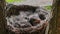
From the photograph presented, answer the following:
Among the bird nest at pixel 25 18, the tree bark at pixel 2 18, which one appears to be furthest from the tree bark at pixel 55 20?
A: the tree bark at pixel 2 18

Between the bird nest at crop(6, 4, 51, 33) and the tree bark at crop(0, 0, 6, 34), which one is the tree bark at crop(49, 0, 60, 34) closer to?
the bird nest at crop(6, 4, 51, 33)

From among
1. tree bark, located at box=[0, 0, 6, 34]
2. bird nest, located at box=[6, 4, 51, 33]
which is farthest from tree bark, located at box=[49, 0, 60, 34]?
tree bark, located at box=[0, 0, 6, 34]

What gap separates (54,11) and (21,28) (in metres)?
0.73

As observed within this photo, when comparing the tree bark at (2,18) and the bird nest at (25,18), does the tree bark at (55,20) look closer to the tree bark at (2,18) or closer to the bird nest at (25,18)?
the bird nest at (25,18)

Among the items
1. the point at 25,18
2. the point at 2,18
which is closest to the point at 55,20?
the point at 2,18

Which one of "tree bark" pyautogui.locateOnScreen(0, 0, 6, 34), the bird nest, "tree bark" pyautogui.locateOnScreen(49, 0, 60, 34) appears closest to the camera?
"tree bark" pyautogui.locateOnScreen(49, 0, 60, 34)

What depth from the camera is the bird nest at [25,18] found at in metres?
2.27

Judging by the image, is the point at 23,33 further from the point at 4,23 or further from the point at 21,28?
the point at 4,23

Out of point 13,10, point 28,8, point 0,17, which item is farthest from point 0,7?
point 28,8

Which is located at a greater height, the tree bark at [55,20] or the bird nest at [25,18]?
the tree bark at [55,20]

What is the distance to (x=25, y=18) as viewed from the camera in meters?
2.61

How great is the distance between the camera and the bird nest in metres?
2.27

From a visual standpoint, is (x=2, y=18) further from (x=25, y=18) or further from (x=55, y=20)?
(x=25, y=18)

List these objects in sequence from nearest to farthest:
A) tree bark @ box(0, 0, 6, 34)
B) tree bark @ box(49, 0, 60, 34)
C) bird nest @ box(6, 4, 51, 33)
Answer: tree bark @ box(49, 0, 60, 34)
tree bark @ box(0, 0, 6, 34)
bird nest @ box(6, 4, 51, 33)
